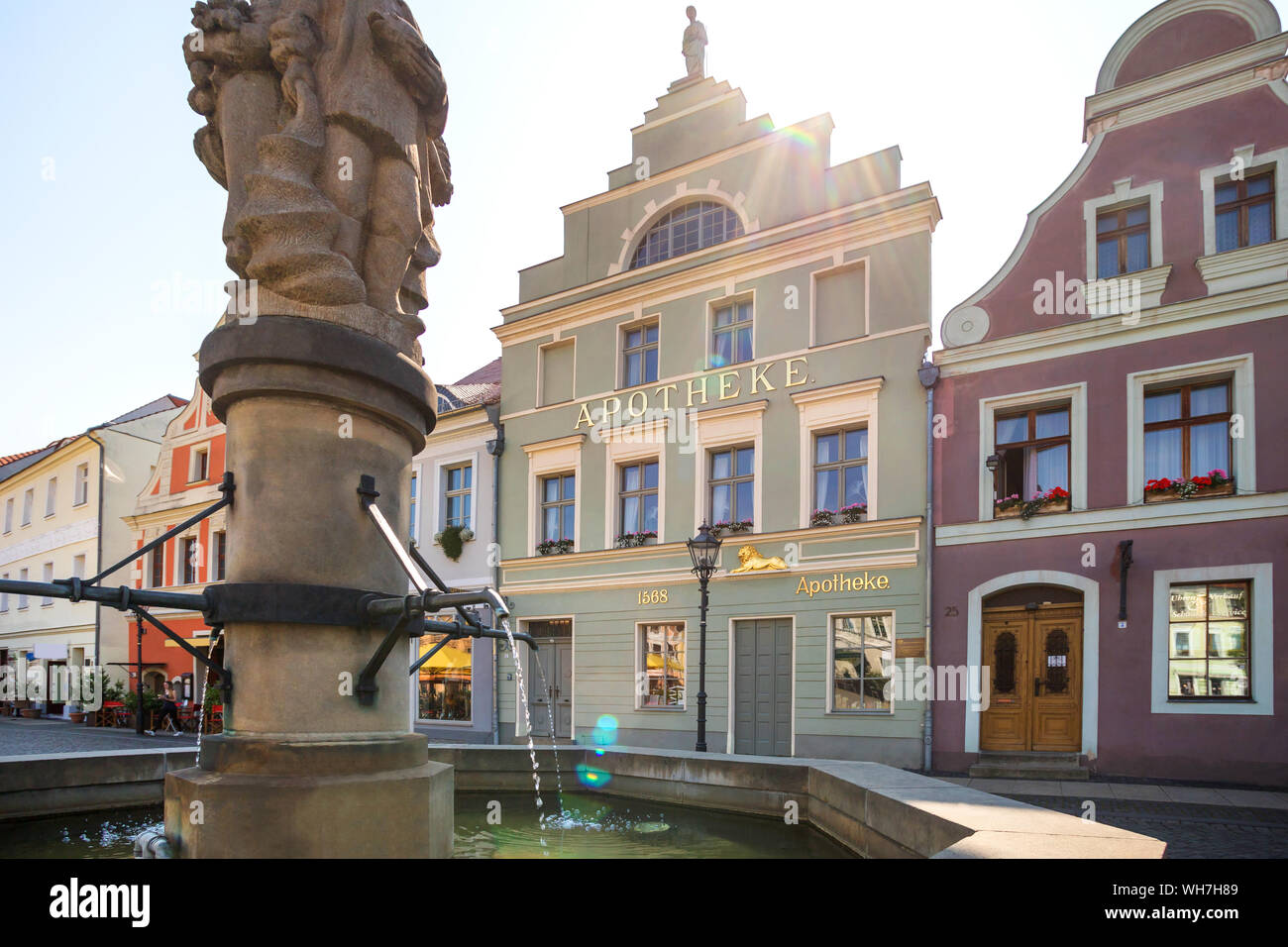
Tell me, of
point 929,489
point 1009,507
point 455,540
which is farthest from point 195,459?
point 1009,507

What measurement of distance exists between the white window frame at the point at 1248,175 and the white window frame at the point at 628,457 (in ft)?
38.7

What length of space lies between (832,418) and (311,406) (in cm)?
1610

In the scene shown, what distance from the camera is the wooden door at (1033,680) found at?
16.2 metres

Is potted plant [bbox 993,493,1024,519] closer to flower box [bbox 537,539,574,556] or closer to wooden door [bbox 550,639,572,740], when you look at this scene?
flower box [bbox 537,539,574,556]

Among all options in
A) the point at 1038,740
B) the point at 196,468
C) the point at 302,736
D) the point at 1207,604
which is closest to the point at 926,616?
the point at 1038,740

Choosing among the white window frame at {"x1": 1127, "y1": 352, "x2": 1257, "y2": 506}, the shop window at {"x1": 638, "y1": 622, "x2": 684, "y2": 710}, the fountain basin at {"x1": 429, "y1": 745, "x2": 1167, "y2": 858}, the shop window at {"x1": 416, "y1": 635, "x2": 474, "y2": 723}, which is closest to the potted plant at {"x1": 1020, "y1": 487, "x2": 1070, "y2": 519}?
the white window frame at {"x1": 1127, "y1": 352, "x2": 1257, "y2": 506}

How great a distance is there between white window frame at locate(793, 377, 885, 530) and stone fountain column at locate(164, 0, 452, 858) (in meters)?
14.8

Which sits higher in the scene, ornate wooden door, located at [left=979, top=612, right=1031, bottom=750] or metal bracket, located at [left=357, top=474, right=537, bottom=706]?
metal bracket, located at [left=357, top=474, right=537, bottom=706]

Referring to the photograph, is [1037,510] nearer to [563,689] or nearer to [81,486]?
[563,689]

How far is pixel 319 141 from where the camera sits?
5.00 meters

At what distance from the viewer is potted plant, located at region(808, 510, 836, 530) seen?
19.4 m

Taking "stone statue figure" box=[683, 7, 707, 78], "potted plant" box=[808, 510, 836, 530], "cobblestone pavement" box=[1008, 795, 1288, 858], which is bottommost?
"cobblestone pavement" box=[1008, 795, 1288, 858]

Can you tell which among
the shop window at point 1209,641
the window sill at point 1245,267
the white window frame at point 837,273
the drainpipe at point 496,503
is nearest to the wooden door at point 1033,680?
the shop window at point 1209,641

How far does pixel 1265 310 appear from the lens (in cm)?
1507
